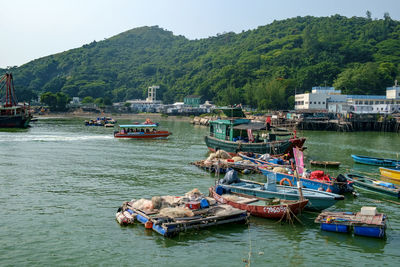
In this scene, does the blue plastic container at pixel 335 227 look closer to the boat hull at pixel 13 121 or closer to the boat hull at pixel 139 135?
the boat hull at pixel 139 135

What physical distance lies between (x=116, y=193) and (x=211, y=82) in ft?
470

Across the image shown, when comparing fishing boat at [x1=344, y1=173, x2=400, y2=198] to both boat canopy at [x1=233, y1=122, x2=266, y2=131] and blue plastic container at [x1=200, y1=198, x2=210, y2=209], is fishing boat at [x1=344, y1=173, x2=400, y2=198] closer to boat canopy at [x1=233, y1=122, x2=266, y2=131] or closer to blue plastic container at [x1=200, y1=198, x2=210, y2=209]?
blue plastic container at [x1=200, y1=198, x2=210, y2=209]

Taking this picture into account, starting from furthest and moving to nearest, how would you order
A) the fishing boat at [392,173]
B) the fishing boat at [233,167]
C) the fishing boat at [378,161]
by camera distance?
the fishing boat at [378,161] → the fishing boat at [233,167] → the fishing boat at [392,173]

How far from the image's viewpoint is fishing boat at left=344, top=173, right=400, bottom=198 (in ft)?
75.6

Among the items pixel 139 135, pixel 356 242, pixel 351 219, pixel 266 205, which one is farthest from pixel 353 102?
pixel 356 242

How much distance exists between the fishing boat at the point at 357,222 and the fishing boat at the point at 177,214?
13.0 ft

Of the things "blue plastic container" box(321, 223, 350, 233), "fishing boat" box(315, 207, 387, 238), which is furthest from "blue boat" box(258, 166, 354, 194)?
"blue plastic container" box(321, 223, 350, 233)

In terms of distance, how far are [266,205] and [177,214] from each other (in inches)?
209

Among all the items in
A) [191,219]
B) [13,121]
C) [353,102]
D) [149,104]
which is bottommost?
[191,219]

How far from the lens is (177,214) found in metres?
17.3

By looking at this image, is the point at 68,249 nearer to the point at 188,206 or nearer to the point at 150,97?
the point at 188,206

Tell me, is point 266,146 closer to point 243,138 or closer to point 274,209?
point 243,138

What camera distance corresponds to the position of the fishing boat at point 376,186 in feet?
75.6

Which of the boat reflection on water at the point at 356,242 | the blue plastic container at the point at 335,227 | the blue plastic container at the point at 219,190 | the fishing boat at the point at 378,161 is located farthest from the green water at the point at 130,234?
the fishing boat at the point at 378,161
